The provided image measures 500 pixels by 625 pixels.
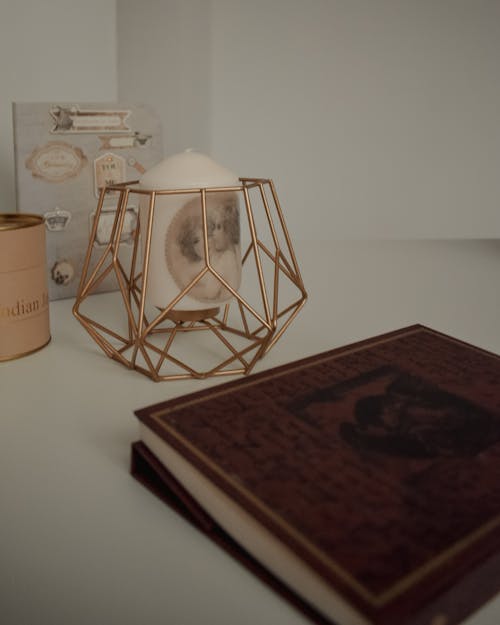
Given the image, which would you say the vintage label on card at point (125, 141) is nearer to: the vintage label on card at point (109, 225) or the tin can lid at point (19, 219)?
the vintage label on card at point (109, 225)

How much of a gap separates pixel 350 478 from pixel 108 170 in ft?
1.91

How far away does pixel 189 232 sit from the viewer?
1.90ft

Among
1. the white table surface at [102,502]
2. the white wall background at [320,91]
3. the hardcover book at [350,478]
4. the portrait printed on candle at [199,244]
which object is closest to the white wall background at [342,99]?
the white wall background at [320,91]

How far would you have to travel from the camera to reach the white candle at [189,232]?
58 centimetres

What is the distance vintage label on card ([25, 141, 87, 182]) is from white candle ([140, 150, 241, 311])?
0.75 ft

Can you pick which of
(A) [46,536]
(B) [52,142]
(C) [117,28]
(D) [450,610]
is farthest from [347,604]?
(C) [117,28]

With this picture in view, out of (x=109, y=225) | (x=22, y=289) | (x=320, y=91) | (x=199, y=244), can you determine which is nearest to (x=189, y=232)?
(x=199, y=244)

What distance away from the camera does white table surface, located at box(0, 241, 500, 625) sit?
33 centimetres

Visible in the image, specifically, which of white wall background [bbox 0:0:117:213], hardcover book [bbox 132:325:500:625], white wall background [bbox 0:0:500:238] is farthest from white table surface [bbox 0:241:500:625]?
white wall background [bbox 0:0:500:238]

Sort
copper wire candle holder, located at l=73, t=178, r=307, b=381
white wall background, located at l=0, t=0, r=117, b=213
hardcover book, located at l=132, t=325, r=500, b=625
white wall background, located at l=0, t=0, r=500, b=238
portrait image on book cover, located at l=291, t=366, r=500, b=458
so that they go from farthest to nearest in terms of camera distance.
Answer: white wall background, located at l=0, t=0, r=500, b=238 → white wall background, located at l=0, t=0, r=117, b=213 → copper wire candle holder, located at l=73, t=178, r=307, b=381 → portrait image on book cover, located at l=291, t=366, r=500, b=458 → hardcover book, located at l=132, t=325, r=500, b=625

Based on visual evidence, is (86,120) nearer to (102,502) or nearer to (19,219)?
(19,219)

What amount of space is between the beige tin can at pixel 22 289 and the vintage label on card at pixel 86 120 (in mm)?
181

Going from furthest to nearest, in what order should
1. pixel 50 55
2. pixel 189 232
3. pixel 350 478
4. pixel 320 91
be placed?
pixel 320 91 → pixel 50 55 → pixel 189 232 → pixel 350 478

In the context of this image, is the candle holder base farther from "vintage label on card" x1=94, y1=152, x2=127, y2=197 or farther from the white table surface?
"vintage label on card" x1=94, y1=152, x2=127, y2=197
